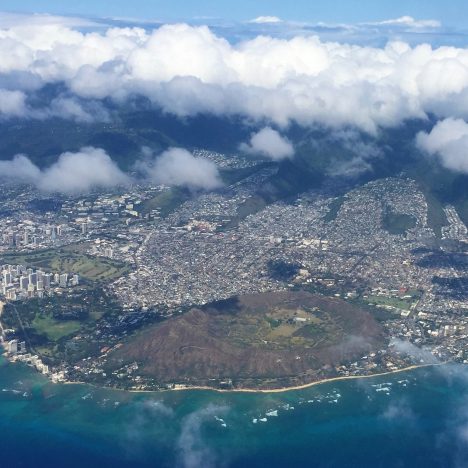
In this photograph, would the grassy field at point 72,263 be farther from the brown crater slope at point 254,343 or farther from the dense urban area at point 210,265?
the brown crater slope at point 254,343

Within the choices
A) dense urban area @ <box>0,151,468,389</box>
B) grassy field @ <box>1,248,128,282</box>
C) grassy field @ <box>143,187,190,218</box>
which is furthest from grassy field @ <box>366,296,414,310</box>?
grassy field @ <box>143,187,190,218</box>

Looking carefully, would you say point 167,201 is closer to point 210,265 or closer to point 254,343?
point 210,265

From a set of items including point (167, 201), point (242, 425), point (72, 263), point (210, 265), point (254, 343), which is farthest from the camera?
point (167, 201)

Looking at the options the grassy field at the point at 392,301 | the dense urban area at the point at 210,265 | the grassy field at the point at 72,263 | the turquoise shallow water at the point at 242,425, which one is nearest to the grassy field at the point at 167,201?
the dense urban area at the point at 210,265

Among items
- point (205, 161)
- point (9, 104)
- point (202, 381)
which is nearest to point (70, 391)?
point (202, 381)

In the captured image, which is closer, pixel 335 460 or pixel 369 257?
pixel 335 460

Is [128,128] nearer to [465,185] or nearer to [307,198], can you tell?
[307,198]

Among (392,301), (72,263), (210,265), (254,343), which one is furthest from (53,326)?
(392,301)
